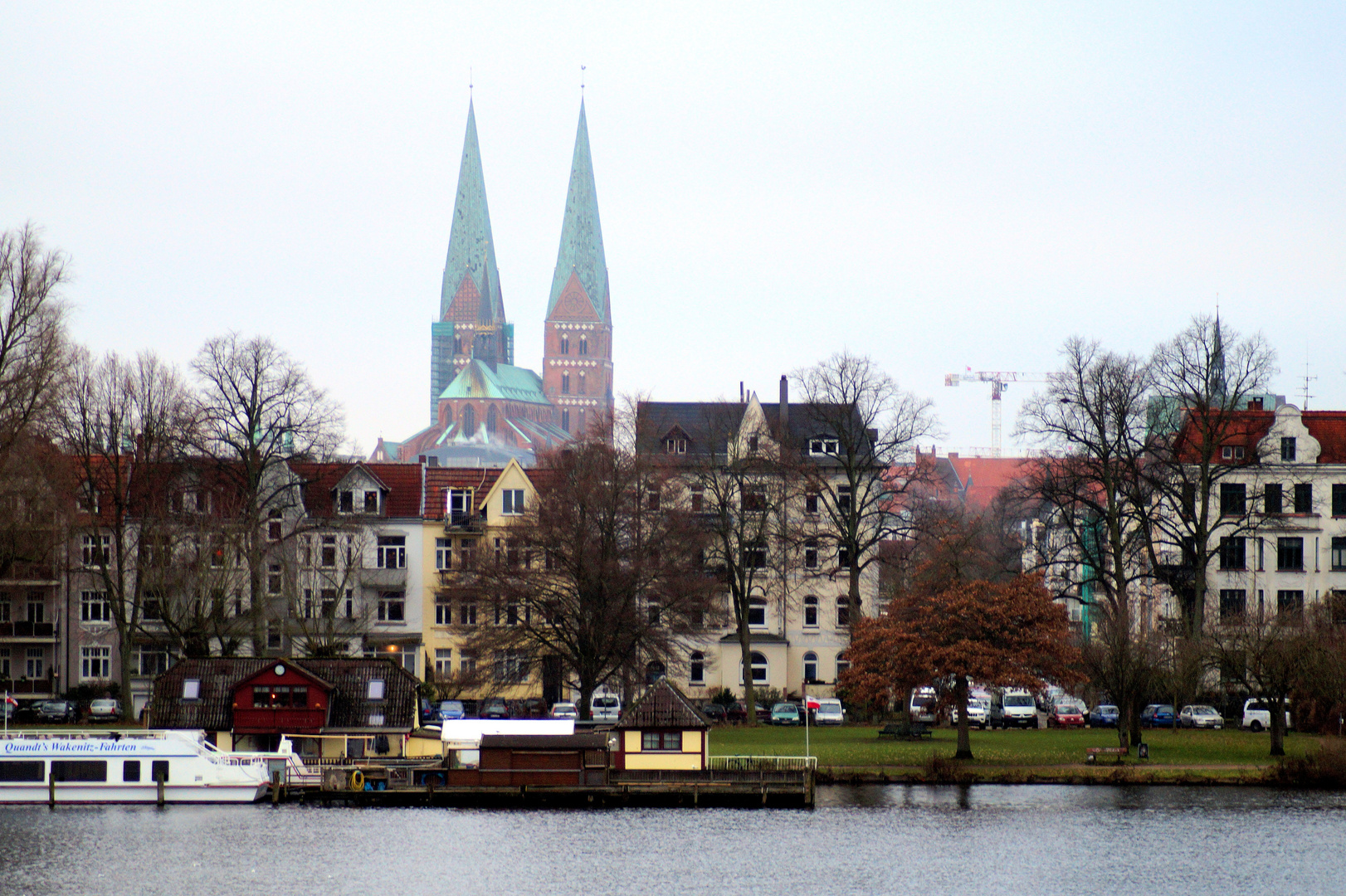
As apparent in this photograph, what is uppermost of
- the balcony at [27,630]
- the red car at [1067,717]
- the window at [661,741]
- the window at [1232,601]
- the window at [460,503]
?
the window at [460,503]

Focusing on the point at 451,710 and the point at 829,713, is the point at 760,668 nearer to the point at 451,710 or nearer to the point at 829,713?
the point at 829,713

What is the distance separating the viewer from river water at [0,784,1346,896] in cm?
4438

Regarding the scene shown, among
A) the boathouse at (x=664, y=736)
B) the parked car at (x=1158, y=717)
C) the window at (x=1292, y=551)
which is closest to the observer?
the boathouse at (x=664, y=736)

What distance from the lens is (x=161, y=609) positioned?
73.6 metres

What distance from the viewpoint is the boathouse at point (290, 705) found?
64.4 metres

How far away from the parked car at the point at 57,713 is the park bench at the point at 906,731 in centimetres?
3697

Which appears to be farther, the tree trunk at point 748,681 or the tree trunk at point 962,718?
the tree trunk at point 748,681

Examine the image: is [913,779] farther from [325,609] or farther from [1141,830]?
[325,609]

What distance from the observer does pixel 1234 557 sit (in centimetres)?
8706

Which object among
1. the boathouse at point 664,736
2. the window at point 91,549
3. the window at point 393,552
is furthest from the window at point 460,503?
the boathouse at point 664,736

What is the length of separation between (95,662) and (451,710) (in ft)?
83.0

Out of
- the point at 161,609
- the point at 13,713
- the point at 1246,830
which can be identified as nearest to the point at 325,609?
the point at 161,609

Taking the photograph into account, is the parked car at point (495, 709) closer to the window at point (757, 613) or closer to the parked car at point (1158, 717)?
the window at point (757, 613)

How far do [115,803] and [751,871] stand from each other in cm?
2549
